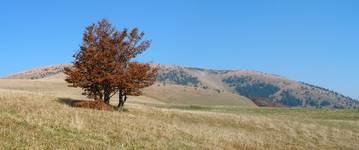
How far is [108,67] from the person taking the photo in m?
47.2

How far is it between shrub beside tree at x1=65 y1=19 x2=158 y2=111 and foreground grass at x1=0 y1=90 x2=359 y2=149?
3087 millimetres

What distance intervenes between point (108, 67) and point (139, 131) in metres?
18.4

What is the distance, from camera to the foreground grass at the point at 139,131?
71.6 ft

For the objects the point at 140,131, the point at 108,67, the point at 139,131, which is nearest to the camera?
the point at 139,131

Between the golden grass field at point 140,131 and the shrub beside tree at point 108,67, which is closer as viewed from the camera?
the golden grass field at point 140,131

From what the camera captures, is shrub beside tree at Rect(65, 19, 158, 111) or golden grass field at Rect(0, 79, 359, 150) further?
shrub beside tree at Rect(65, 19, 158, 111)

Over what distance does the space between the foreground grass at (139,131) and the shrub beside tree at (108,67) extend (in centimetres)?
309

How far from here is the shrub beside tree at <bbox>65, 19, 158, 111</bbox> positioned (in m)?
46.6

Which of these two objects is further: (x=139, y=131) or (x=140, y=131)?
(x=140, y=131)

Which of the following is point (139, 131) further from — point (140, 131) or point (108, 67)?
point (108, 67)

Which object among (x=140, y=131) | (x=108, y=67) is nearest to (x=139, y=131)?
(x=140, y=131)

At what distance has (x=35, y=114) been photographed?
2744 centimetres

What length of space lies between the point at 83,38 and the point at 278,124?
20.3 meters

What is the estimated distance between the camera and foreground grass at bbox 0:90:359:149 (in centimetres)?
2183
